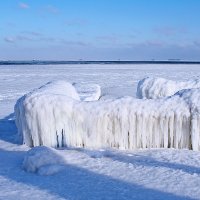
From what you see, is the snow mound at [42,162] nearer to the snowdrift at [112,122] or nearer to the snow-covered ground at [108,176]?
the snow-covered ground at [108,176]

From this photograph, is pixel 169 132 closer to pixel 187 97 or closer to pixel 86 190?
pixel 187 97

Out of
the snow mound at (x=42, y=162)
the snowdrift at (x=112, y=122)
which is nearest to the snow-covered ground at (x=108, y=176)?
the snow mound at (x=42, y=162)

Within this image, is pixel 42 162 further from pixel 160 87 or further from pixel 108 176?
pixel 160 87

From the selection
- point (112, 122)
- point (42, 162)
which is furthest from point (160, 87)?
point (42, 162)

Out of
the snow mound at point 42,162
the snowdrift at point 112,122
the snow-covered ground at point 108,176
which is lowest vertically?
the snow-covered ground at point 108,176

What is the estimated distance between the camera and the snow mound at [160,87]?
1403 cm

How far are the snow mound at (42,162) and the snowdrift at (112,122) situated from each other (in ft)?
4.05

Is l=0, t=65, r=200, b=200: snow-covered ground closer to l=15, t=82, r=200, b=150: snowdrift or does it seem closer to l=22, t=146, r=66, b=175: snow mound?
l=22, t=146, r=66, b=175: snow mound

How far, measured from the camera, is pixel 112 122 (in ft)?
25.9

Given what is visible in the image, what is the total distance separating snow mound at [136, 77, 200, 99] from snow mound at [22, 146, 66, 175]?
26.4ft

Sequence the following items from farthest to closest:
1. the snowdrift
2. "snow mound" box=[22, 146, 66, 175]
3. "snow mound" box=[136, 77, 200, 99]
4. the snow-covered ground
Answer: "snow mound" box=[136, 77, 200, 99]
the snowdrift
"snow mound" box=[22, 146, 66, 175]
the snow-covered ground

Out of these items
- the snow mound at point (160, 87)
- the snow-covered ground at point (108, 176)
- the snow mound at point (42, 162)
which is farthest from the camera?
the snow mound at point (160, 87)

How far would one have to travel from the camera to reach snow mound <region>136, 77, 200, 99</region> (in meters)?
14.0

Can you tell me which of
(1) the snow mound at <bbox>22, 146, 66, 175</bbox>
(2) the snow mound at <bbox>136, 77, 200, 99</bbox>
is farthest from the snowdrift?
(2) the snow mound at <bbox>136, 77, 200, 99</bbox>
